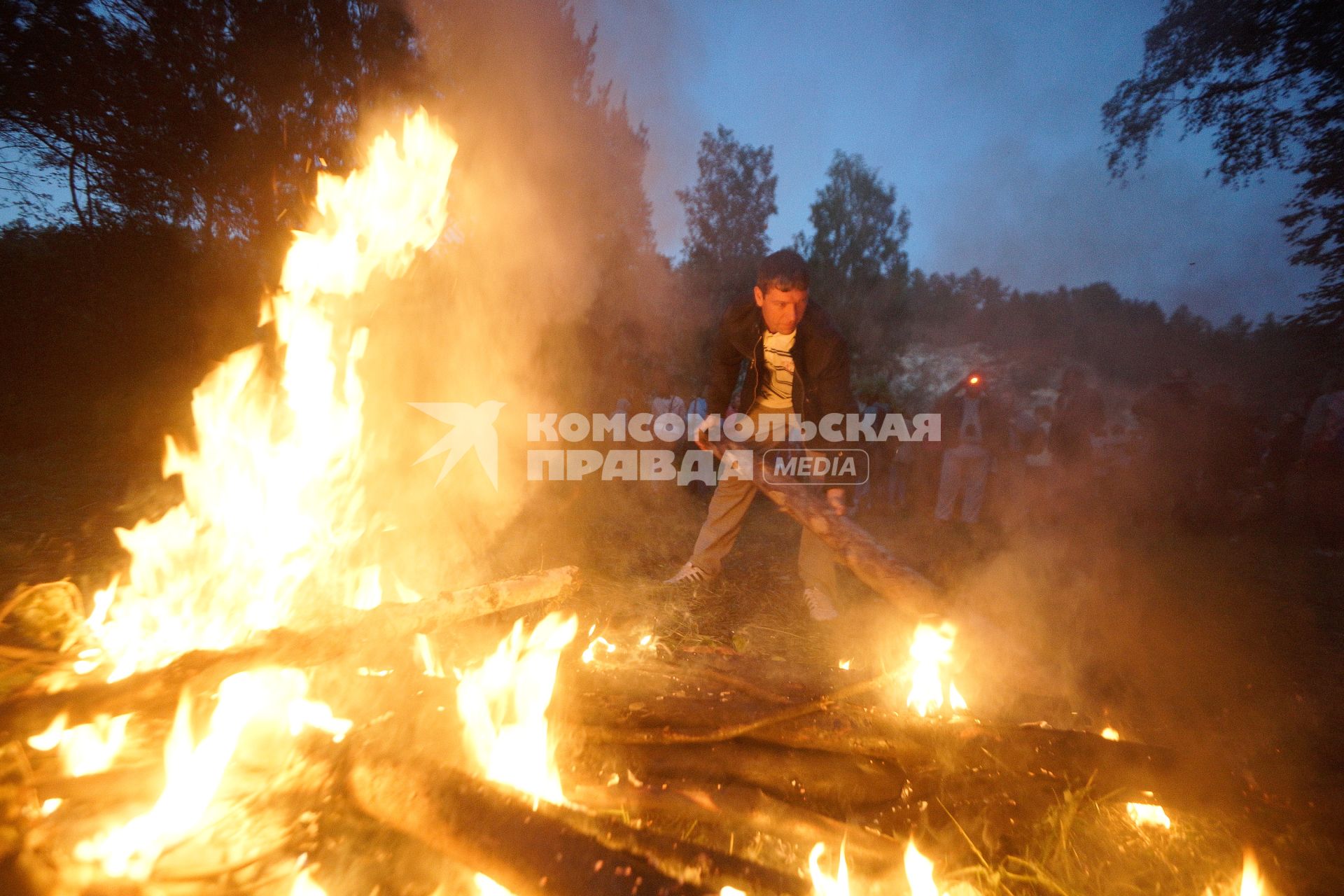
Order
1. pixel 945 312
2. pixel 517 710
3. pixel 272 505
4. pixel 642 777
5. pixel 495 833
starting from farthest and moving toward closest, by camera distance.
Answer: pixel 945 312 → pixel 272 505 → pixel 517 710 → pixel 642 777 → pixel 495 833

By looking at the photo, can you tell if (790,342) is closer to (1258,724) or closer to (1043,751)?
(1043,751)

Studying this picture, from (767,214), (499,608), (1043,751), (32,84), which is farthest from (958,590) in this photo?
(767,214)

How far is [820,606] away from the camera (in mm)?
4039

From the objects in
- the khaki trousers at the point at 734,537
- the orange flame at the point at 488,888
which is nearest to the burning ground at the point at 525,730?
the orange flame at the point at 488,888

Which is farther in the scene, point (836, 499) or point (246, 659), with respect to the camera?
point (836, 499)

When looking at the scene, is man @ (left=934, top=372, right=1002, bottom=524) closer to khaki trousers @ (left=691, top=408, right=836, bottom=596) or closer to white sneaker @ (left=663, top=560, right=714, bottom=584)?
khaki trousers @ (left=691, top=408, right=836, bottom=596)

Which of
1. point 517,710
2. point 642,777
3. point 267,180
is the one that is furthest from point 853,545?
point 267,180

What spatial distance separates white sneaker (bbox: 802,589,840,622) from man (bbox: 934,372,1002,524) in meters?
3.89

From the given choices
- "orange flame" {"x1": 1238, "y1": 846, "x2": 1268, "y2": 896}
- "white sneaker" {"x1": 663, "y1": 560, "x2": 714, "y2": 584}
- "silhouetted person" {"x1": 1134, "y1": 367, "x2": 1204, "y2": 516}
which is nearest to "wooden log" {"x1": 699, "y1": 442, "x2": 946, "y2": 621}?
"white sneaker" {"x1": 663, "y1": 560, "x2": 714, "y2": 584}

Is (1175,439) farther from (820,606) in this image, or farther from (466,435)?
(466,435)

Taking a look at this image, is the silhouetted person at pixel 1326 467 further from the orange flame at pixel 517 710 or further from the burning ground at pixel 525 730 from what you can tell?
the orange flame at pixel 517 710

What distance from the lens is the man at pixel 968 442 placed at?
6.97 meters

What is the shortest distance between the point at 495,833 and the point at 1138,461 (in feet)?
27.8

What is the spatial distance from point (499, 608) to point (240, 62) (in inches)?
277
